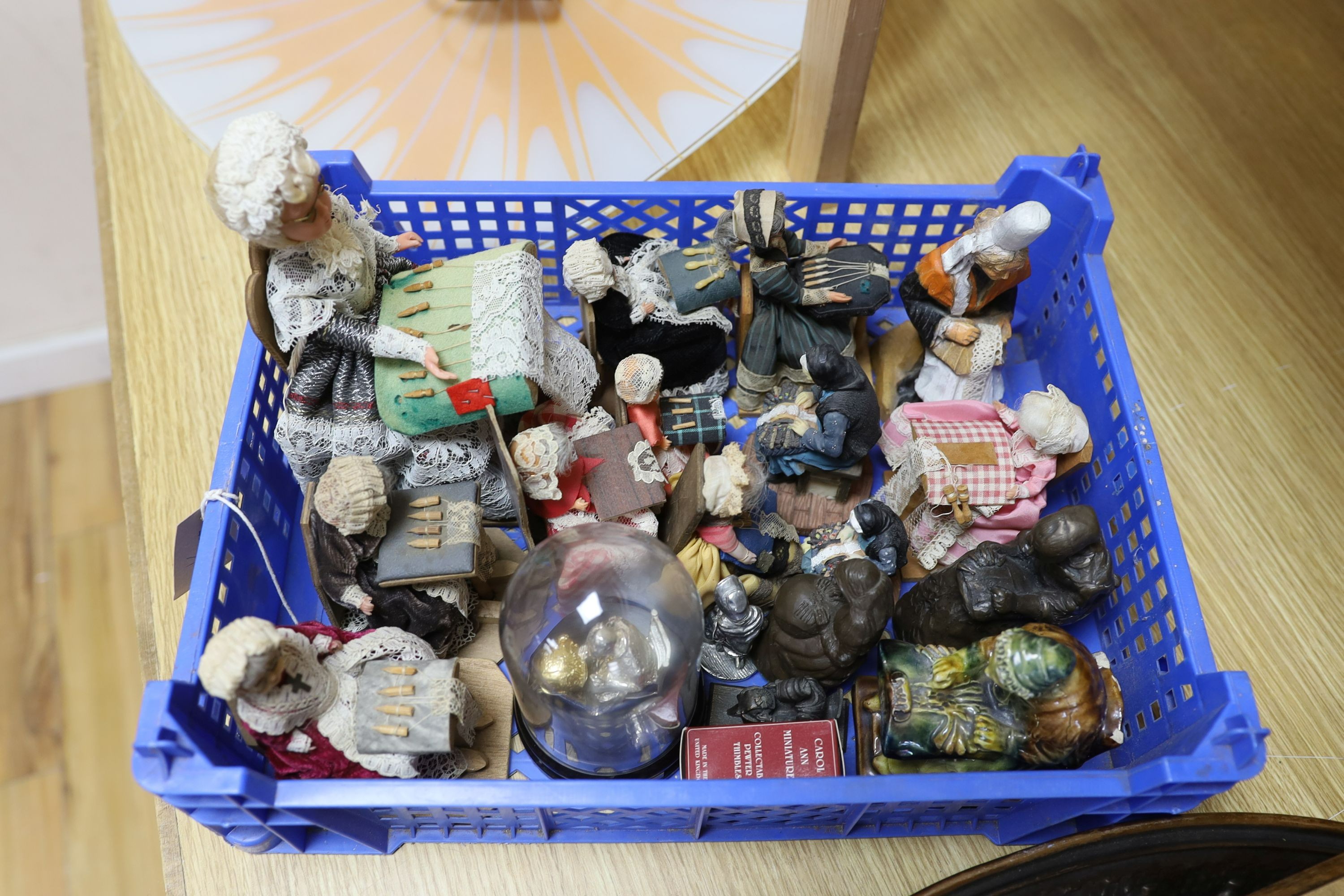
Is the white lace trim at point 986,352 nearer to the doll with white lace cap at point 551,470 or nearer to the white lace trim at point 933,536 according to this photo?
the white lace trim at point 933,536

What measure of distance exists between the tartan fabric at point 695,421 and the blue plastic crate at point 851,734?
0.89ft

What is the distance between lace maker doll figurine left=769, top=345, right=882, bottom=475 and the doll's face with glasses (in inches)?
26.7

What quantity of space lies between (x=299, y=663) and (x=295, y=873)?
0.36 meters

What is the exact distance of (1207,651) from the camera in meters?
1.02

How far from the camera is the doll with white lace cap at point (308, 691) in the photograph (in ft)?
2.97

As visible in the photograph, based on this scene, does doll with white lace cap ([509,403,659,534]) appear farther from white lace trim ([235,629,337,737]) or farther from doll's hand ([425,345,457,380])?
white lace trim ([235,629,337,737])

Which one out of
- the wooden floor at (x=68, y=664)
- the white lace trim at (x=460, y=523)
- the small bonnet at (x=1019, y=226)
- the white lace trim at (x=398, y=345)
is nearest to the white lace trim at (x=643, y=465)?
the white lace trim at (x=460, y=523)

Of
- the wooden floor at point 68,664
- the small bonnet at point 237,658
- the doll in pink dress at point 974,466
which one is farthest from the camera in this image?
the wooden floor at point 68,664

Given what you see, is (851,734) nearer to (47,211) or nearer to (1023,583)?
(1023,583)

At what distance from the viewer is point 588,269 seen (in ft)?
4.22

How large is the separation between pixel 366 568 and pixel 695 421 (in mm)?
525

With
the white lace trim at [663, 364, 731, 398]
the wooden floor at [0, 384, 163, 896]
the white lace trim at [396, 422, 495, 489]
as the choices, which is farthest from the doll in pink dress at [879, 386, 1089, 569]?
the wooden floor at [0, 384, 163, 896]

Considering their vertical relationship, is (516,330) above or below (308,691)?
above

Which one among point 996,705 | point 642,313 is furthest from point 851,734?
point 642,313
